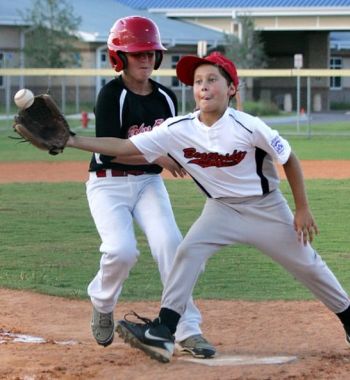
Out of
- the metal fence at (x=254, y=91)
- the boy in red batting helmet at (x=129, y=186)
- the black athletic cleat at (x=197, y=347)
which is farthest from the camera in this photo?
the metal fence at (x=254, y=91)

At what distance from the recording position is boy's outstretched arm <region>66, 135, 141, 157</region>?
512 centimetres

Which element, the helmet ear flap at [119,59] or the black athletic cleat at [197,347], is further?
the helmet ear flap at [119,59]

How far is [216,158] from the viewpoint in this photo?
518 centimetres

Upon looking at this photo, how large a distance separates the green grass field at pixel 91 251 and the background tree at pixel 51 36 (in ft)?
82.1

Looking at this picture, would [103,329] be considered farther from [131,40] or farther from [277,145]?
[131,40]

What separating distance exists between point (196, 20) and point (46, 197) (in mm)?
36265

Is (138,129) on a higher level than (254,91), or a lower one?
lower

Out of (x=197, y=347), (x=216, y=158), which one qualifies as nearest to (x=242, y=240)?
(x=216, y=158)

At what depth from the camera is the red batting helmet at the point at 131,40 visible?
5.66 metres

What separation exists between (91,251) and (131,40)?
4.29 metres

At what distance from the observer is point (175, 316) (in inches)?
210

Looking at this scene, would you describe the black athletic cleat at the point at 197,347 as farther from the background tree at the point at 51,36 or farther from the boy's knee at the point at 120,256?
the background tree at the point at 51,36

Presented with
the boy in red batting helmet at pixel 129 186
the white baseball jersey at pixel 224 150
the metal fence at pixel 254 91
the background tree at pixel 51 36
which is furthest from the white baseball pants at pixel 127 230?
the background tree at pixel 51 36

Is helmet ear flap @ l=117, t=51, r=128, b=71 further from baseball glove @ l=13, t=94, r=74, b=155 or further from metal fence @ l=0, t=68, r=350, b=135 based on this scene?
metal fence @ l=0, t=68, r=350, b=135
